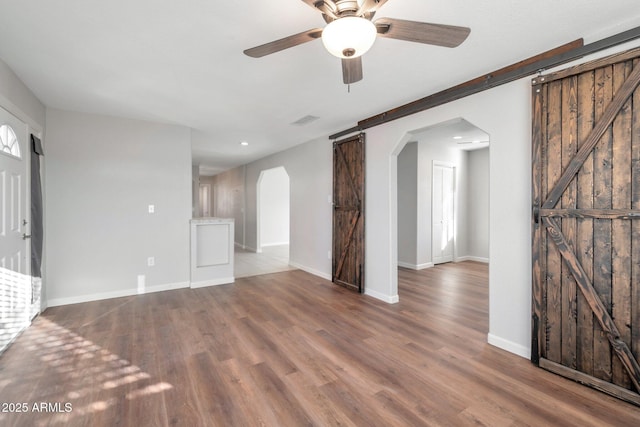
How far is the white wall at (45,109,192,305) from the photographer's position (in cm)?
382

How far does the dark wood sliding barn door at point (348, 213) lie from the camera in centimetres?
435

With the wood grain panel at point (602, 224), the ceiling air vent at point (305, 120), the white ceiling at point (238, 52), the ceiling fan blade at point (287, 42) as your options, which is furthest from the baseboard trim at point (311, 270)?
the ceiling fan blade at point (287, 42)

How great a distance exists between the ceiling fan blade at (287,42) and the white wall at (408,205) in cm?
495

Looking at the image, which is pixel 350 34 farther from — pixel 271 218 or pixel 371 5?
pixel 271 218

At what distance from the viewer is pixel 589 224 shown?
6.97 ft

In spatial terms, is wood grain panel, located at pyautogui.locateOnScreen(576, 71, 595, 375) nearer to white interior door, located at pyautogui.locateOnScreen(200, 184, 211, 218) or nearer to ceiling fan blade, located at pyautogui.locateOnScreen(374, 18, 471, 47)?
ceiling fan blade, located at pyautogui.locateOnScreen(374, 18, 471, 47)

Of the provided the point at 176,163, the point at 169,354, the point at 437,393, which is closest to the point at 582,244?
the point at 437,393

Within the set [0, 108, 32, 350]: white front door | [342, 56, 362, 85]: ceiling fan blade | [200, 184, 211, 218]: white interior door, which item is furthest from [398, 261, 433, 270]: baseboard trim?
[200, 184, 211, 218]: white interior door

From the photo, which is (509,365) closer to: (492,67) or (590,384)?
(590,384)

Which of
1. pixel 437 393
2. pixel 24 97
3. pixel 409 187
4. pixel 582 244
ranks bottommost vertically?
pixel 437 393

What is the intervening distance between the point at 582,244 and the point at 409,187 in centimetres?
421

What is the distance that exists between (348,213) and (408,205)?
2225 mm

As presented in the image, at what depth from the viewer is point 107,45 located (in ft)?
7.41

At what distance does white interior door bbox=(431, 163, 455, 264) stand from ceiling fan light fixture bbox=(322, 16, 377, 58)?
17.8ft
